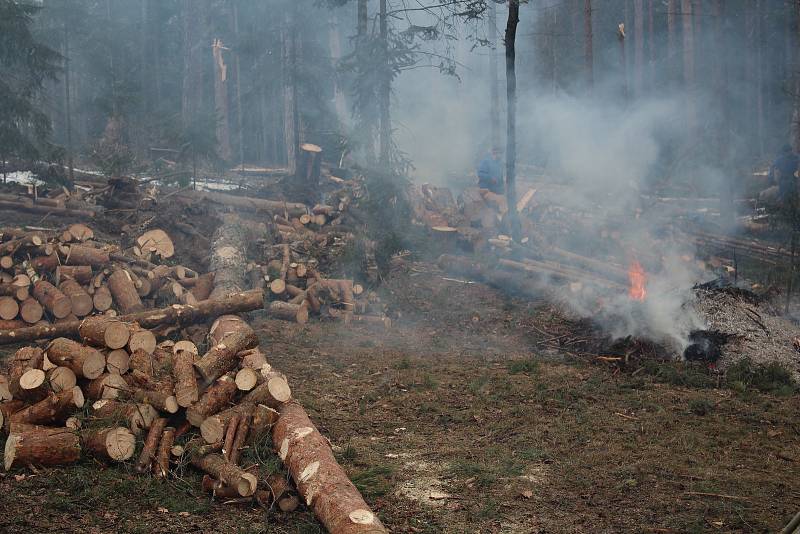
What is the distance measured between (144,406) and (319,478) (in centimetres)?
191

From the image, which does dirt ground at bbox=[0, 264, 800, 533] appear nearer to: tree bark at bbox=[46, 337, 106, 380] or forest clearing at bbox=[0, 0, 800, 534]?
forest clearing at bbox=[0, 0, 800, 534]

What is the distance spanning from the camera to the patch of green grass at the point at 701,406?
760 centimetres

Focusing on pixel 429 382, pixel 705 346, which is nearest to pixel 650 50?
pixel 705 346

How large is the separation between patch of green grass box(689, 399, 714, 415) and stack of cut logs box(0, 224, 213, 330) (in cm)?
738

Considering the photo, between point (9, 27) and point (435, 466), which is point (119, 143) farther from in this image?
point (435, 466)

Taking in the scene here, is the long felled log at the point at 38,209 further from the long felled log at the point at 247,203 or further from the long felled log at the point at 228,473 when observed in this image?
the long felled log at the point at 228,473

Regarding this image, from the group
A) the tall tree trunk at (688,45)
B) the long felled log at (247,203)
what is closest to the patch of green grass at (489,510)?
the long felled log at (247,203)

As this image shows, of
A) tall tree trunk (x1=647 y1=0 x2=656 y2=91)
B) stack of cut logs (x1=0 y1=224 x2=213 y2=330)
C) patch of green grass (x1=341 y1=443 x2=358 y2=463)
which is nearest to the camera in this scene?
patch of green grass (x1=341 y1=443 x2=358 y2=463)

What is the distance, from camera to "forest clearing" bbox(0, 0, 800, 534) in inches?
215

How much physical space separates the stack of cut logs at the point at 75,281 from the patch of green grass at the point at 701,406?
7381 mm

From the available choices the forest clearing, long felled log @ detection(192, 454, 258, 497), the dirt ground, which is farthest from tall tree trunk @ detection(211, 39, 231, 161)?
long felled log @ detection(192, 454, 258, 497)

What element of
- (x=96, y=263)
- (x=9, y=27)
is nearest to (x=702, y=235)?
(x=96, y=263)

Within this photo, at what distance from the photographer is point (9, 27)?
57.2 ft

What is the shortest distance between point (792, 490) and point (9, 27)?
65.6ft
